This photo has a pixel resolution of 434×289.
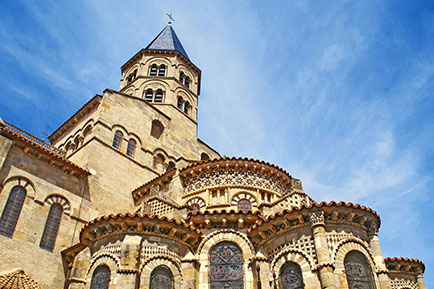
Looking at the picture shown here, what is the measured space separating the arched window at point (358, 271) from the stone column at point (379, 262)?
317 millimetres

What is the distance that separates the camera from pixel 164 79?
2894 centimetres

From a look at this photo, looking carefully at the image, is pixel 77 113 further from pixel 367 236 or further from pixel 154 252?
pixel 367 236

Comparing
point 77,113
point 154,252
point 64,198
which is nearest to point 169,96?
point 77,113

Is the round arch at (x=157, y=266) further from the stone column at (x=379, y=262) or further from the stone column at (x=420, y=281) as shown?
the stone column at (x=420, y=281)

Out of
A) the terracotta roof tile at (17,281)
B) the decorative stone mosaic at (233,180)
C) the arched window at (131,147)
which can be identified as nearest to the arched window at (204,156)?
the arched window at (131,147)

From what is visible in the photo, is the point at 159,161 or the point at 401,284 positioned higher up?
the point at 159,161

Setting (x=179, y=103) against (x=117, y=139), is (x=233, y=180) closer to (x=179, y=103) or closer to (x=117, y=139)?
(x=117, y=139)

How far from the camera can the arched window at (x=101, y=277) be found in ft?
37.3

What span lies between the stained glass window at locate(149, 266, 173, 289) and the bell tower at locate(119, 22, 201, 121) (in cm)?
1616

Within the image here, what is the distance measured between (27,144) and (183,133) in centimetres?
1244

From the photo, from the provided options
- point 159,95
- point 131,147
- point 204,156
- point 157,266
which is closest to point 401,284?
point 157,266

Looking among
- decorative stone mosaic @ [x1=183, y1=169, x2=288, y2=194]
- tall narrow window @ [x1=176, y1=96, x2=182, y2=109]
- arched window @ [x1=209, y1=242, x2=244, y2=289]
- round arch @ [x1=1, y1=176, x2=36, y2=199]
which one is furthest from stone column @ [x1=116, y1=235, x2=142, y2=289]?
tall narrow window @ [x1=176, y1=96, x2=182, y2=109]

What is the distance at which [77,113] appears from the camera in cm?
2281

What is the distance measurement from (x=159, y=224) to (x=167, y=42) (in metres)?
25.2
